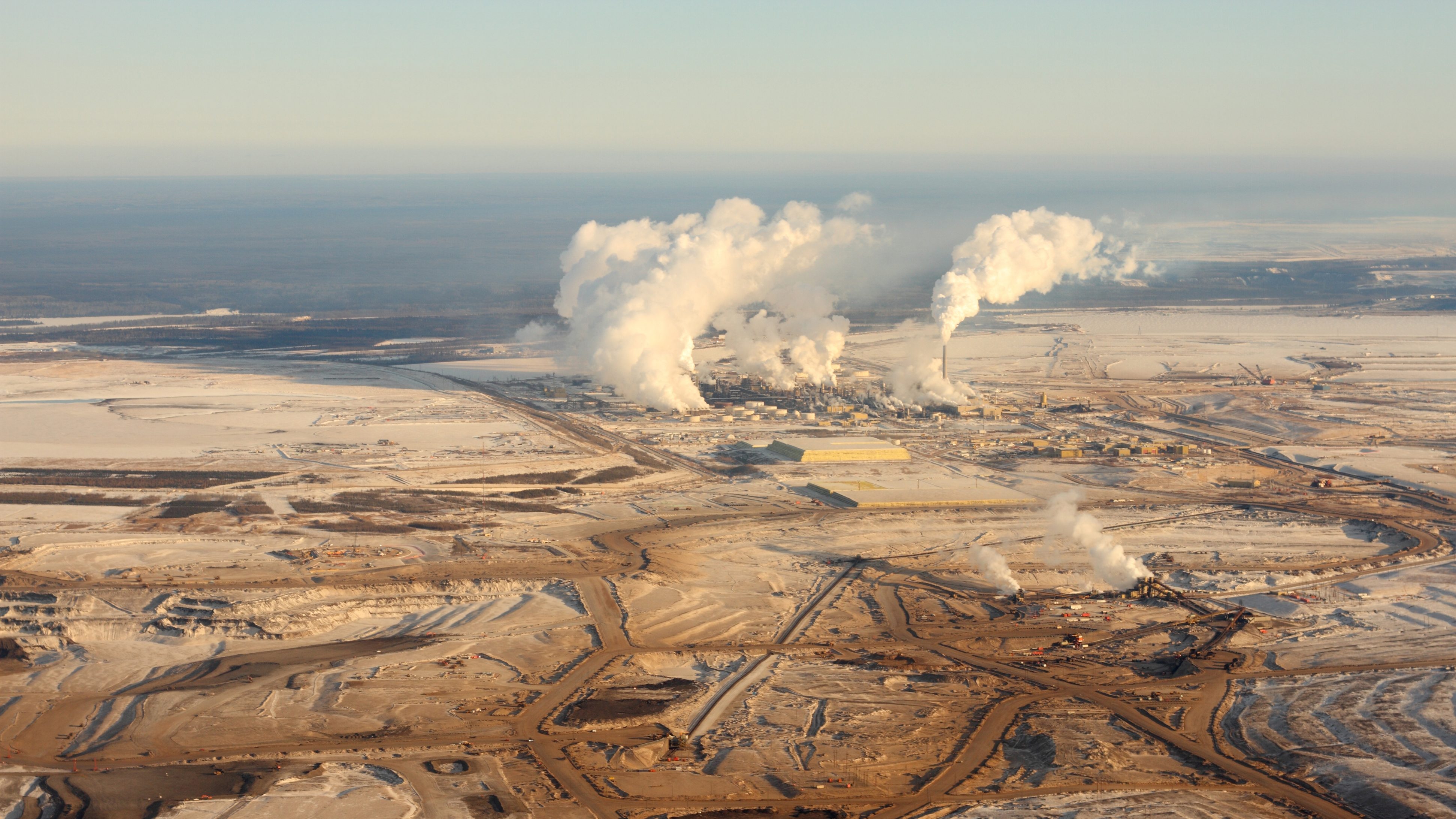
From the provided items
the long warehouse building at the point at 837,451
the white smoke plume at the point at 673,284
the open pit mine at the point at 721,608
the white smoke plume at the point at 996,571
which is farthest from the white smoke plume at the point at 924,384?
the white smoke plume at the point at 996,571

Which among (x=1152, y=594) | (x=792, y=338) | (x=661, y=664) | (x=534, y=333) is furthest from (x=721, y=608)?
(x=534, y=333)

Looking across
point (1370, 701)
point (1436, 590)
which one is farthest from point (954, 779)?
point (1436, 590)

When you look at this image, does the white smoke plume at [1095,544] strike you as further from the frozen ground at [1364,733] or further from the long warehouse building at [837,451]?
the long warehouse building at [837,451]

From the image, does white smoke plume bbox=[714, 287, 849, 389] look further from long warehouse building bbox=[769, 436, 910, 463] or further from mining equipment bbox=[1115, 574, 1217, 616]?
mining equipment bbox=[1115, 574, 1217, 616]

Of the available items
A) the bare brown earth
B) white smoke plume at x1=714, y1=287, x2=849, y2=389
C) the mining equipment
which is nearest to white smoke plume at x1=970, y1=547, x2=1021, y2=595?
the bare brown earth

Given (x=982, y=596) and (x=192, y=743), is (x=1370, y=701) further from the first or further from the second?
(x=192, y=743)

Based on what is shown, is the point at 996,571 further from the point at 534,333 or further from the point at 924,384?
the point at 534,333
